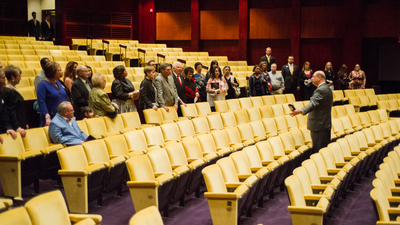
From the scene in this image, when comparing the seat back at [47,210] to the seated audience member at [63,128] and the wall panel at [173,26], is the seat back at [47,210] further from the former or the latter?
the wall panel at [173,26]

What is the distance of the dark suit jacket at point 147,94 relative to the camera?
4055 mm

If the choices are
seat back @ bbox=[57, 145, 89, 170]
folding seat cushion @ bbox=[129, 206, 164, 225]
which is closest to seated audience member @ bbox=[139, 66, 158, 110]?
seat back @ bbox=[57, 145, 89, 170]

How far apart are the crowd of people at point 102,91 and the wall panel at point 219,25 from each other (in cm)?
392

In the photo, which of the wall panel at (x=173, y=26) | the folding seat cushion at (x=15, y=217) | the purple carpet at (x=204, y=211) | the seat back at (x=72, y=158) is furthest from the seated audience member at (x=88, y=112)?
the wall panel at (x=173, y=26)

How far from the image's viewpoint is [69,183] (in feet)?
7.84

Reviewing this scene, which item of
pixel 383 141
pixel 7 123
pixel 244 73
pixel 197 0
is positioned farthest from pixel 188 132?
pixel 197 0

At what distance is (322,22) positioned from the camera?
28.9 feet

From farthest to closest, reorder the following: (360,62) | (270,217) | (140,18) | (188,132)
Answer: (140,18)
(360,62)
(188,132)
(270,217)

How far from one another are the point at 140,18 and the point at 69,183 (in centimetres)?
846

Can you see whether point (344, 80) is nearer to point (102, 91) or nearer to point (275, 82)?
point (275, 82)

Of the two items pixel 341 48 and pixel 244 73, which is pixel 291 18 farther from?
pixel 244 73

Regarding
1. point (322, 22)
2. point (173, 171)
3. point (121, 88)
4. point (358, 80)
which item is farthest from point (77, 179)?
point (322, 22)

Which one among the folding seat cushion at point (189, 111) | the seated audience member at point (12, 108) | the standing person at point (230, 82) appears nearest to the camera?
the seated audience member at point (12, 108)

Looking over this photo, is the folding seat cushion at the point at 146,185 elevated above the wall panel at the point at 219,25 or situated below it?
below
